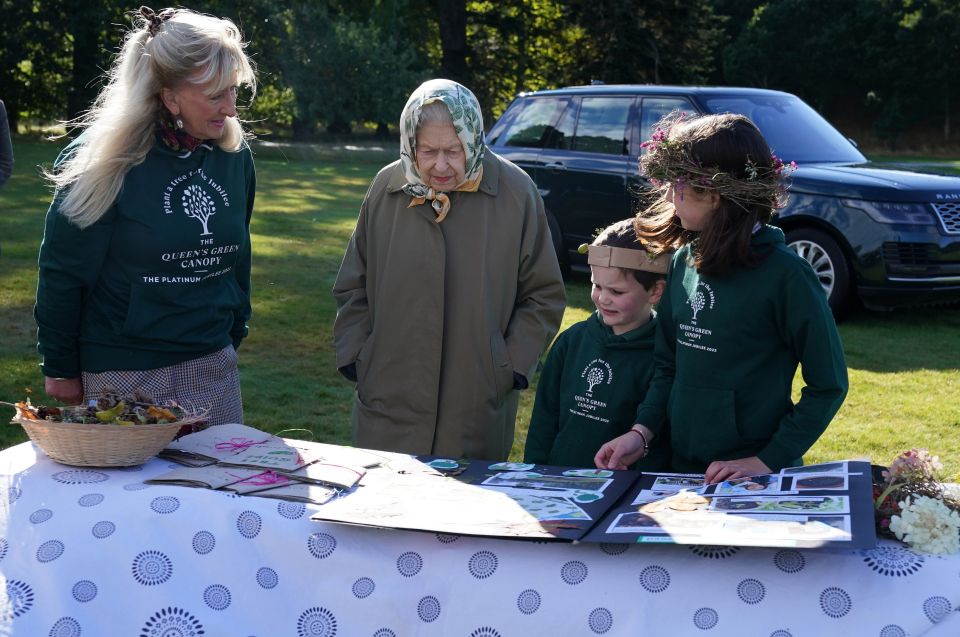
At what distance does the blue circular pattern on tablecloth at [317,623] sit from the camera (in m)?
2.48

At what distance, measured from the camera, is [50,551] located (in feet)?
8.49

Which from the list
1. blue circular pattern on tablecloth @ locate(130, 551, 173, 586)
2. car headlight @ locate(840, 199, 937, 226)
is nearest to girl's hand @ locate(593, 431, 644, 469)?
blue circular pattern on tablecloth @ locate(130, 551, 173, 586)

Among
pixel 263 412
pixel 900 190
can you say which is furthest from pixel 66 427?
pixel 900 190

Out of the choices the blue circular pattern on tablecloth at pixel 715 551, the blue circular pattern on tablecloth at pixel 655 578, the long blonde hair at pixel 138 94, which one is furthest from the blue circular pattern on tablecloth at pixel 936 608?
the long blonde hair at pixel 138 94

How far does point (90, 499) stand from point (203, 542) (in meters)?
0.33

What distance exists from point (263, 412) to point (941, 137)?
4303 centimetres

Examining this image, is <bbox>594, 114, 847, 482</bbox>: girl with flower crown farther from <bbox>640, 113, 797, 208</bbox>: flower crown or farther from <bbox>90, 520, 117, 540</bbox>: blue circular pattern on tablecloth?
<bbox>90, 520, 117, 540</bbox>: blue circular pattern on tablecloth

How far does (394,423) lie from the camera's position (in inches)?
147

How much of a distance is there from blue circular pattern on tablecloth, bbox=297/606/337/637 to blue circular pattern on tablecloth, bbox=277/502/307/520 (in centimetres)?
23

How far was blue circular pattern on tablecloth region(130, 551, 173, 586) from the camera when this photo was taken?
8.36ft

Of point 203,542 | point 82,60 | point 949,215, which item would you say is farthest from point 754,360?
point 82,60

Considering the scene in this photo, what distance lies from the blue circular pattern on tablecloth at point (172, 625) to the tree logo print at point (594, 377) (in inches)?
61.5

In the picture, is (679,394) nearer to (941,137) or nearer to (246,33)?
(246,33)

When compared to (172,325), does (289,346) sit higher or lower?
lower
